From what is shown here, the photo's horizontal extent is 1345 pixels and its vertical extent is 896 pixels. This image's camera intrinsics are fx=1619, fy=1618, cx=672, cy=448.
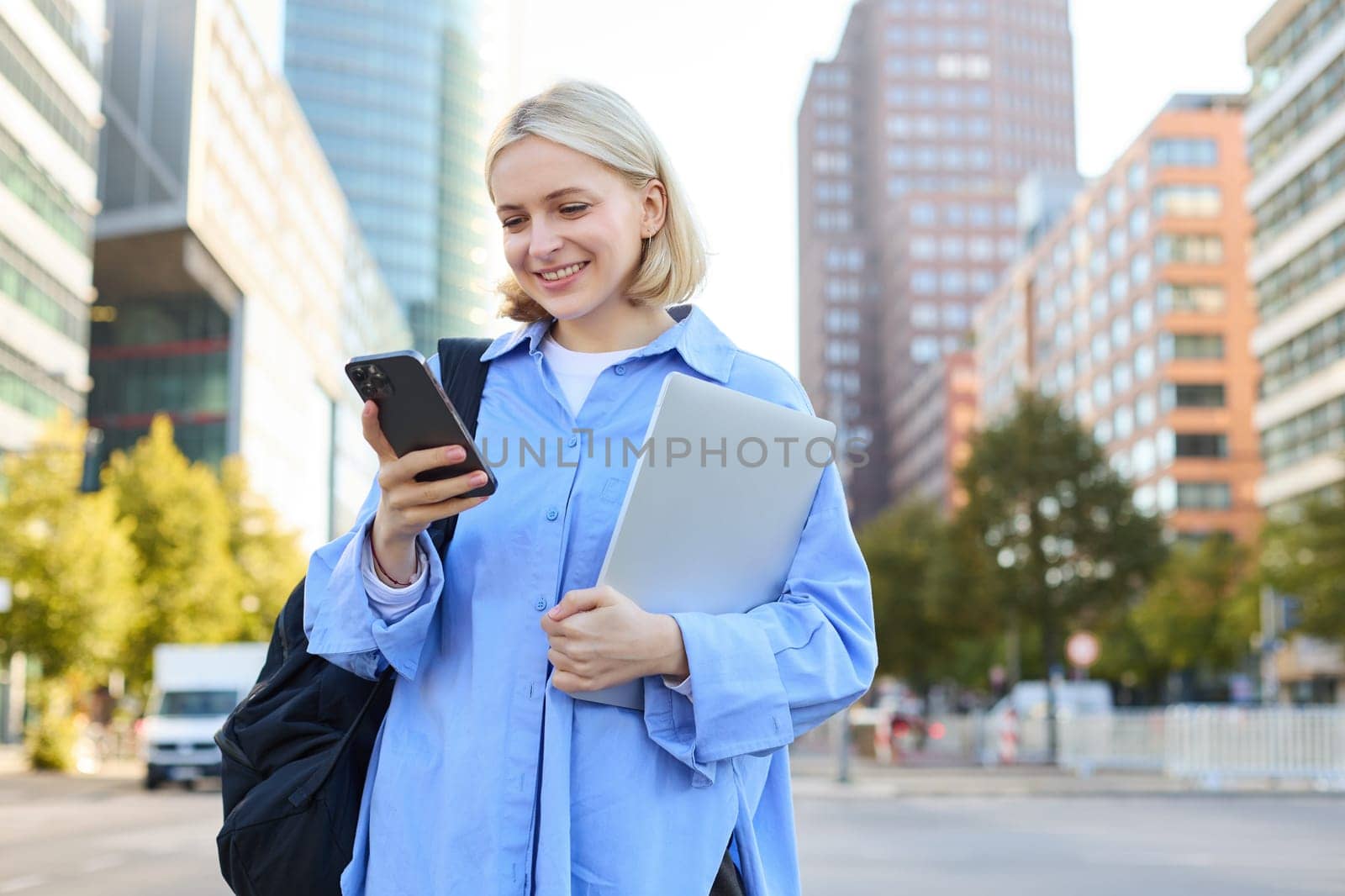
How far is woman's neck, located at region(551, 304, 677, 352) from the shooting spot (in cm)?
232

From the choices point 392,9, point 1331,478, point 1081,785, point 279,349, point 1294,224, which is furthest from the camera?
point 392,9

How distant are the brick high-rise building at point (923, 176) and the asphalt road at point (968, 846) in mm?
121054

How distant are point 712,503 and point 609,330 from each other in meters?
0.37

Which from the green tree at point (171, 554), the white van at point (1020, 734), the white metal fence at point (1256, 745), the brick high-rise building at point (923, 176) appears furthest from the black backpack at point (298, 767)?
the brick high-rise building at point (923, 176)

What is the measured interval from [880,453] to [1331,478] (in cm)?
9744

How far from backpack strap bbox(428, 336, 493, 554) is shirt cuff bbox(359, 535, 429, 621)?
0.08m

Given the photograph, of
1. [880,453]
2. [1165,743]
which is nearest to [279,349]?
[1165,743]

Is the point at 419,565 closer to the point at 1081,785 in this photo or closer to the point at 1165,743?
the point at 1081,785

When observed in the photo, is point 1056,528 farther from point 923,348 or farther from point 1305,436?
point 923,348

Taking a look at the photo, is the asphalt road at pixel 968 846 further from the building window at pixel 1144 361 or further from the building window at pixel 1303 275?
the building window at pixel 1144 361

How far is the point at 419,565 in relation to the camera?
2.09 metres

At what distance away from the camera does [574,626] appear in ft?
6.24

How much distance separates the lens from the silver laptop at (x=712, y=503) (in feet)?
6.49

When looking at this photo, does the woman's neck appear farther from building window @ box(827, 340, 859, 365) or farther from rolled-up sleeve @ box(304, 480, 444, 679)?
building window @ box(827, 340, 859, 365)
